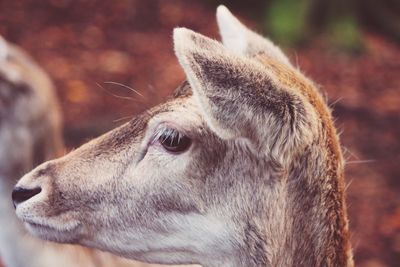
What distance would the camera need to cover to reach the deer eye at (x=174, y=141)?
3.18 m

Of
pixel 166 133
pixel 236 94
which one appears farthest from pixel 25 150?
pixel 236 94

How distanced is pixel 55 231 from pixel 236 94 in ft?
3.34

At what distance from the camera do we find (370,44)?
11.0 meters

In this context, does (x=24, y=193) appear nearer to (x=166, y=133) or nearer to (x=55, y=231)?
(x=55, y=231)

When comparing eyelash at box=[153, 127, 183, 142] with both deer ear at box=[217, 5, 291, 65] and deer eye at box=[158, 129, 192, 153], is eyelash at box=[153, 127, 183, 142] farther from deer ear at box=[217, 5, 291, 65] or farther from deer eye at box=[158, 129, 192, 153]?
deer ear at box=[217, 5, 291, 65]

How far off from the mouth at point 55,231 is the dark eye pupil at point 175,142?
52 cm

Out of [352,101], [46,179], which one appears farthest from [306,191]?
[352,101]

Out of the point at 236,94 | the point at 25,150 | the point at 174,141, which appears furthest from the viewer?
the point at 25,150

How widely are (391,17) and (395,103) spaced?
87.9 inches

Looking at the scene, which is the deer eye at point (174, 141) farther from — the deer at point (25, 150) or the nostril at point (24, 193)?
the deer at point (25, 150)

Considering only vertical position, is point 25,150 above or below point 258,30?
below

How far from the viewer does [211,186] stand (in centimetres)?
325

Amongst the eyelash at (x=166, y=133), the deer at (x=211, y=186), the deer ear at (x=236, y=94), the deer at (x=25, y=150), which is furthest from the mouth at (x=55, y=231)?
the deer at (x=25, y=150)

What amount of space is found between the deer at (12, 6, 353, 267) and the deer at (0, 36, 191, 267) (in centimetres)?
141
